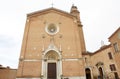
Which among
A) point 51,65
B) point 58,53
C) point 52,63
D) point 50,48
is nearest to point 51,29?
point 50,48

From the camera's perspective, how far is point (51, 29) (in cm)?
1922

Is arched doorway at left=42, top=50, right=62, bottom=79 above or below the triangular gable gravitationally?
below

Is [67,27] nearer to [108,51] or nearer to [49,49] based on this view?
[49,49]

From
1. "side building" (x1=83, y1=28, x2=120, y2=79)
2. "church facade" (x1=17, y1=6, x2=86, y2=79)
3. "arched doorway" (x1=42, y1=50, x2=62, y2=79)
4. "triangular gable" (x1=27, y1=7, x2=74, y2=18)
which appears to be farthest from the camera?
"triangular gable" (x1=27, y1=7, x2=74, y2=18)

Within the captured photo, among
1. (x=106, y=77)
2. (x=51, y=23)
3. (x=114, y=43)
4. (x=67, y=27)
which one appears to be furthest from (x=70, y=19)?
(x=106, y=77)

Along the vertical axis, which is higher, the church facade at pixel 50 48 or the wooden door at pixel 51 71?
the church facade at pixel 50 48

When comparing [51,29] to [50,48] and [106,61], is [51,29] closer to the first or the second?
[50,48]

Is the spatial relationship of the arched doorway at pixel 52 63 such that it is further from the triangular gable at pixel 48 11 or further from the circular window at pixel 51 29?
the triangular gable at pixel 48 11

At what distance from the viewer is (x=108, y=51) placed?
59.7ft

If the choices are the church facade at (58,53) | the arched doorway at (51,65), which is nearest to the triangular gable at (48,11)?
the church facade at (58,53)

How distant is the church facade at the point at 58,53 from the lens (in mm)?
16163

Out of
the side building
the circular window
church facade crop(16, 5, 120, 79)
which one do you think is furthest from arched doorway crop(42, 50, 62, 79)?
the side building

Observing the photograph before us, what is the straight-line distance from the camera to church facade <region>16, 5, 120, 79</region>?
1616 centimetres

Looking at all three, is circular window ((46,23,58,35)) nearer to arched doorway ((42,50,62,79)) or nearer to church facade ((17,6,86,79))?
Answer: church facade ((17,6,86,79))
